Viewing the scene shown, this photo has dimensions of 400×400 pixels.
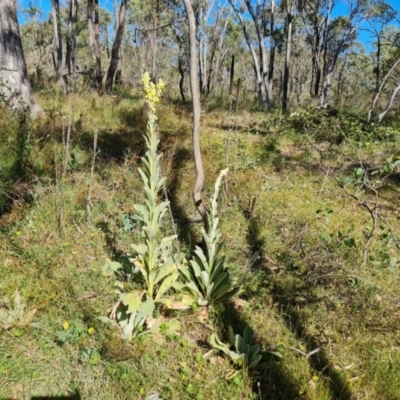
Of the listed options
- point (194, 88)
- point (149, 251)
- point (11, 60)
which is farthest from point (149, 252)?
point (11, 60)

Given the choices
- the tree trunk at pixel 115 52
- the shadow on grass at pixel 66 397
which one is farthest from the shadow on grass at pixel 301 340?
the tree trunk at pixel 115 52

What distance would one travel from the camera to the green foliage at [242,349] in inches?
91.0

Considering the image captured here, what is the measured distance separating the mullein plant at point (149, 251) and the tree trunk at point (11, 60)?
13.1 feet

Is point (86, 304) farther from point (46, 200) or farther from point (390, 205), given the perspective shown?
point (390, 205)

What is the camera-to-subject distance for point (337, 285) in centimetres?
320

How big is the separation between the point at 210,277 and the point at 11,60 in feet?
17.3

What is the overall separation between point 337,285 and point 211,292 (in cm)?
127

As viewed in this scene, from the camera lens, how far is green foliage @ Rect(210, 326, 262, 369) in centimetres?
231

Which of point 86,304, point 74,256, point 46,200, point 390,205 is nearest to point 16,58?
point 46,200

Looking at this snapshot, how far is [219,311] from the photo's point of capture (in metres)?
2.82

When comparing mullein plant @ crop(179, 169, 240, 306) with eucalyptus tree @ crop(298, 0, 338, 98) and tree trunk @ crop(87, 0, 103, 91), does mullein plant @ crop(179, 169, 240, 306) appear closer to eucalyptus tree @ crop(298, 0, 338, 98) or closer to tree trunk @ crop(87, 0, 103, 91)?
tree trunk @ crop(87, 0, 103, 91)

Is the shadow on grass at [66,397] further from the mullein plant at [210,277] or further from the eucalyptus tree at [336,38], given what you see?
the eucalyptus tree at [336,38]

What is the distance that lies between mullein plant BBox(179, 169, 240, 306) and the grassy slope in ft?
0.53

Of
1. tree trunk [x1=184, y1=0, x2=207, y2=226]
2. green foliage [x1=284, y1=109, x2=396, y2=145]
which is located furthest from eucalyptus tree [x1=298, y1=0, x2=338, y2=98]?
tree trunk [x1=184, y1=0, x2=207, y2=226]
